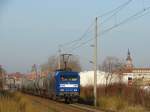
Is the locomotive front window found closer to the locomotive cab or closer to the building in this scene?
the locomotive cab

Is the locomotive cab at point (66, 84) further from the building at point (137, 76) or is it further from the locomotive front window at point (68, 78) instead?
the building at point (137, 76)

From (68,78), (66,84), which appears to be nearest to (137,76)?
(68,78)

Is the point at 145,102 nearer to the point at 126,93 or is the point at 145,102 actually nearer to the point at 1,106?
the point at 126,93

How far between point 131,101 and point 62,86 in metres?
→ 7.51

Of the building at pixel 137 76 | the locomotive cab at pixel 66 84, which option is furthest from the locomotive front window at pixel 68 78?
the building at pixel 137 76

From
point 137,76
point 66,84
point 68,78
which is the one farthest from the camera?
point 137,76

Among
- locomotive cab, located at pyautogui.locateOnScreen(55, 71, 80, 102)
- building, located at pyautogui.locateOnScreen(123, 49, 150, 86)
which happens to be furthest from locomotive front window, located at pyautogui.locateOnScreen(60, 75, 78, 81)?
building, located at pyautogui.locateOnScreen(123, 49, 150, 86)

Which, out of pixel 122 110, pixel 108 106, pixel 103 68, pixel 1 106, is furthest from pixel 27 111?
pixel 103 68

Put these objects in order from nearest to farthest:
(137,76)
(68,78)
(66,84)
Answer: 1. (66,84)
2. (68,78)
3. (137,76)

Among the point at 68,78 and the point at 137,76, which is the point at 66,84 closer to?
the point at 68,78

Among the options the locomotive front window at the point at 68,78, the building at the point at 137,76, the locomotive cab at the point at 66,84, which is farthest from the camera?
the building at the point at 137,76

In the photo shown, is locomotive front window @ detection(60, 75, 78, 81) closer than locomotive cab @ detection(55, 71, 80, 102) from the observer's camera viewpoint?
No

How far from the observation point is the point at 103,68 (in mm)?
124812

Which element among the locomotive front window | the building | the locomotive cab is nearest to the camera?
the locomotive cab
